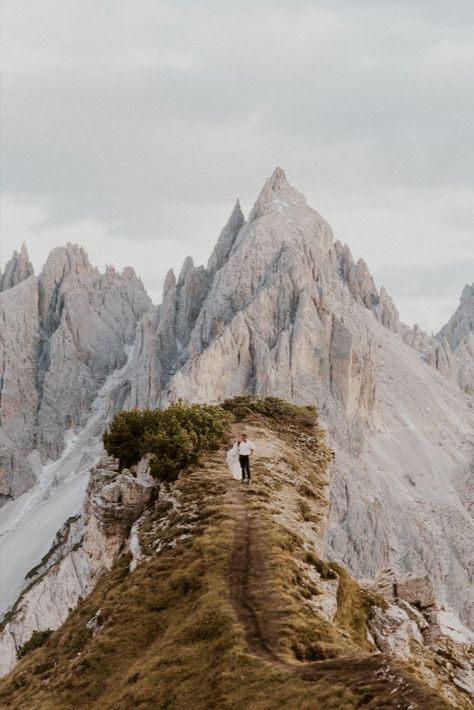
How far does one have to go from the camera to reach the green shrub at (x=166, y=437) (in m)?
27.5

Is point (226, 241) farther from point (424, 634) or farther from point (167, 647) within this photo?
point (167, 647)

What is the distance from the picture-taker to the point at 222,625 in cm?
1579

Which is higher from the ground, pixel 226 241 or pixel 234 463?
pixel 226 241

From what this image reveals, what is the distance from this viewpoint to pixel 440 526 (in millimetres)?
130125

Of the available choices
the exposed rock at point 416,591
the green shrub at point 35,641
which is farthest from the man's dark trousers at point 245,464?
the green shrub at point 35,641

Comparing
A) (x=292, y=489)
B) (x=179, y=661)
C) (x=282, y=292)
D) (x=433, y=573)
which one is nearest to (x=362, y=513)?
(x=433, y=573)

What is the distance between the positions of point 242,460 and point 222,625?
418 inches

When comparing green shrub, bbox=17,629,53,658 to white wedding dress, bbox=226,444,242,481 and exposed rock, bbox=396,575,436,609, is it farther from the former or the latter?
exposed rock, bbox=396,575,436,609

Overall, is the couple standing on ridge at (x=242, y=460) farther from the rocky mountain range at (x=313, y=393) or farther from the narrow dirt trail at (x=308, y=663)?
the rocky mountain range at (x=313, y=393)

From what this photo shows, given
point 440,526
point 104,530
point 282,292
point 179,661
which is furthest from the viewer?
point 282,292

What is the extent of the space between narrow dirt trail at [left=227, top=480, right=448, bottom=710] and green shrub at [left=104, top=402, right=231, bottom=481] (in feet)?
20.4

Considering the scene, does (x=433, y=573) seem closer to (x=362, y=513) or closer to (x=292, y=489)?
(x=362, y=513)

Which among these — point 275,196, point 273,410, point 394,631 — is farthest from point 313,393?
point 394,631

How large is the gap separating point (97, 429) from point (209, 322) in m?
52.3
